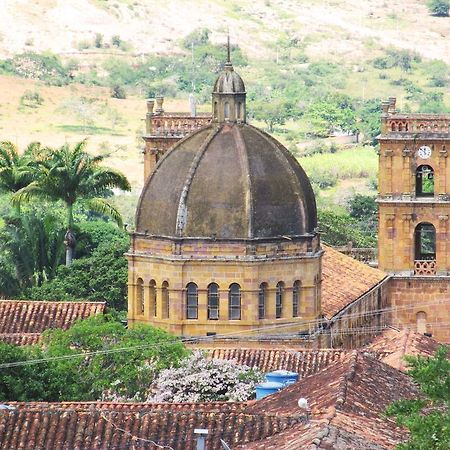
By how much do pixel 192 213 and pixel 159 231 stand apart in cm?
127

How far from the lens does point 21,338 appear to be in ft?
238

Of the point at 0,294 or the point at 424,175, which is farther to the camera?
the point at 424,175

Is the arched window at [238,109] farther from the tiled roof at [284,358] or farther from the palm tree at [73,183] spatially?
the palm tree at [73,183]

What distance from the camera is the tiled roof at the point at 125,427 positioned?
51438 mm

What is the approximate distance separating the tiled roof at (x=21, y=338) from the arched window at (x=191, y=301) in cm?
616

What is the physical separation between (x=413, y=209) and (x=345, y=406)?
45090mm

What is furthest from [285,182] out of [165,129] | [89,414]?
[89,414]

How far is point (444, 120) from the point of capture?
97.9m

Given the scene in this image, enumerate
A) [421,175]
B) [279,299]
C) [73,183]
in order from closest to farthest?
[279,299] → [73,183] → [421,175]

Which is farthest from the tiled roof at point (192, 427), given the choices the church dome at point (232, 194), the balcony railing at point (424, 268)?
the balcony railing at point (424, 268)

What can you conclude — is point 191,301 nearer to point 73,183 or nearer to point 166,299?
point 166,299

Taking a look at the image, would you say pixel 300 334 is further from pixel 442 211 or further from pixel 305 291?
pixel 442 211

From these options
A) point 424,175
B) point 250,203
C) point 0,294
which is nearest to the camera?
point 250,203

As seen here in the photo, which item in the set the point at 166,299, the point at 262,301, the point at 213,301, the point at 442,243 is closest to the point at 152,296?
the point at 166,299
